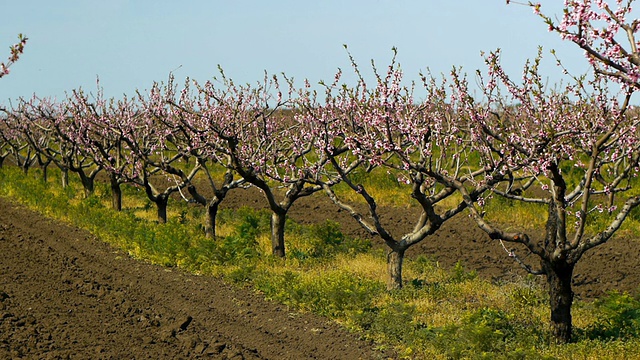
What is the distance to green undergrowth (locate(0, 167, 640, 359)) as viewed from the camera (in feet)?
27.2

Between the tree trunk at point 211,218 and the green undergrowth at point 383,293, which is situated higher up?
the tree trunk at point 211,218

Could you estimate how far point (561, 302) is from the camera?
27.7 ft

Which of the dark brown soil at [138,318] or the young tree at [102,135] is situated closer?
the dark brown soil at [138,318]

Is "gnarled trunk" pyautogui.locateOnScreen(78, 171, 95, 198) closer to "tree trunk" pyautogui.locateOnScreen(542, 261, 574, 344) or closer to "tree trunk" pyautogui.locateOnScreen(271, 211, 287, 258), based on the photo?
"tree trunk" pyautogui.locateOnScreen(271, 211, 287, 258)

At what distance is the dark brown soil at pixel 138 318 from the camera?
8695 mm

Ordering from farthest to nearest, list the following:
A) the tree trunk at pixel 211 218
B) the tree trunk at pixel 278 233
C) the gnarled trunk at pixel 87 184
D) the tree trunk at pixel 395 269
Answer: the gnarled trunk at pixel 87 184 < the tree trunk at pixel 211 218 < the tree trunk at pixel 278 233 < the tree trunk at pixel 395 269

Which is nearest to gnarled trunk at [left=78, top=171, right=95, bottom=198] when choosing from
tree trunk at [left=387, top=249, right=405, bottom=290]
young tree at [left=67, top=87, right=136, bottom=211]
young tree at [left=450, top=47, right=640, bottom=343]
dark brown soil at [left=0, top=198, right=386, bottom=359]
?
young tree at [left=67, top=87, right=136, bottom=211]

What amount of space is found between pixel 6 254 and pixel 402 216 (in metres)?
10.2

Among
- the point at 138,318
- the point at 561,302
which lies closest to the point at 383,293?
the point at 561,302

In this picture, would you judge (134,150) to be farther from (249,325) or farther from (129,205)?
(249,325)

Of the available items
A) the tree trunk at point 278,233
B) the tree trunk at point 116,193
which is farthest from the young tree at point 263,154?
the tree trunk at point 116,193

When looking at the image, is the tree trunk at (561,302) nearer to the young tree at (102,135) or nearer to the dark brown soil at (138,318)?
the dark brown soil at (138,318)

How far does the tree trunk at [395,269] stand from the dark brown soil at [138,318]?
1.81 m

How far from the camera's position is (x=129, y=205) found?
22.7 metres
